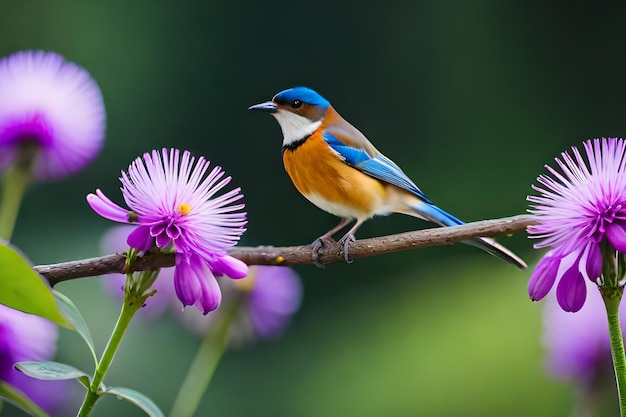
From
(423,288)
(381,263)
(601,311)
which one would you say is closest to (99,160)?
(381,263)

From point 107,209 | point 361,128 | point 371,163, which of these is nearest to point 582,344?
point 371,163

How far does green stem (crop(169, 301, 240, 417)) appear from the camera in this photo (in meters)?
0.65

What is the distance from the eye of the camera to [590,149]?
0.39 m

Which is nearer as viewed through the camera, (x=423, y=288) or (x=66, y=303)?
(x=66, y=303)

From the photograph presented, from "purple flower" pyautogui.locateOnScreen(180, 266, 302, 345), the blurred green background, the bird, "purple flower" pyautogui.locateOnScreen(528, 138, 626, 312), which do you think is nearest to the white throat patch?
the bird

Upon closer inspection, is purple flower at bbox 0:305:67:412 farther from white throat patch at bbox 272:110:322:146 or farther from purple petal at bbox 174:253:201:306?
white throat patch at bbox 272:110:322:146

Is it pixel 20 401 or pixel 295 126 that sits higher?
pixel 295 126

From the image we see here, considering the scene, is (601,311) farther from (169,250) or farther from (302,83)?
(302,83)

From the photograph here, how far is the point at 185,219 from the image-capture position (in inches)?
16.2

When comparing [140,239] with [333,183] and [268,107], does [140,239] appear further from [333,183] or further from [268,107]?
[333,183]

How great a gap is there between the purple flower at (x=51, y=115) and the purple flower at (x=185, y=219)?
25 centimetres

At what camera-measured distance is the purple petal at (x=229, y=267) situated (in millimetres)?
403

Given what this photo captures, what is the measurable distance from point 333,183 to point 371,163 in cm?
4

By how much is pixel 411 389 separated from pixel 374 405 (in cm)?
8
